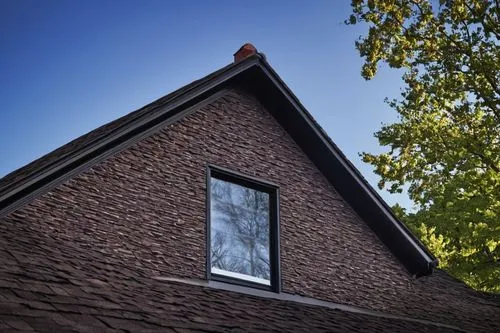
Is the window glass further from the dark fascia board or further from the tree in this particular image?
the tree

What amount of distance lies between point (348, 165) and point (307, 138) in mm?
939

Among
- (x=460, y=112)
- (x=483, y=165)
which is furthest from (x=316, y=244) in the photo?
(x=483, y=165)

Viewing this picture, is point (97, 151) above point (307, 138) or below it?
below

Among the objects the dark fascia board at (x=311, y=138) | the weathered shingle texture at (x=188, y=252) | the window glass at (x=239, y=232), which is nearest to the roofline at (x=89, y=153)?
the dark fascia board at (x=311, y=138)

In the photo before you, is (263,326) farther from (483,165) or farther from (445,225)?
(445,225)

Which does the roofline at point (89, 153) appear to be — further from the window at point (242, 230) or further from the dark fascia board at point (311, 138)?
the window at point (242, 230)

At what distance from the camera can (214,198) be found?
388 inches

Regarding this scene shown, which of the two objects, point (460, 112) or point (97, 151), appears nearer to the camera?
point (97, 151)

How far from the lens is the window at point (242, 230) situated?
9484 mm

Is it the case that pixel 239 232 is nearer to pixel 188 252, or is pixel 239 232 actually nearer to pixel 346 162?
pixel 188 252

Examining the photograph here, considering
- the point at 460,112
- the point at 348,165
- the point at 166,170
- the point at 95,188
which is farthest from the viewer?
the point at 460,112

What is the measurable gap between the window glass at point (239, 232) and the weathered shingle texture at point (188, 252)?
325 mm

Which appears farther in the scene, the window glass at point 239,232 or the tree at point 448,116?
the tree at point 448,116

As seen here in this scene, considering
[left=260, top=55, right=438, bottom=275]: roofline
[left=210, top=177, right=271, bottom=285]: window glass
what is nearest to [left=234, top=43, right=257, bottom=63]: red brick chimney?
[left=260, top=55, right=438, bottom=275]: roofline
